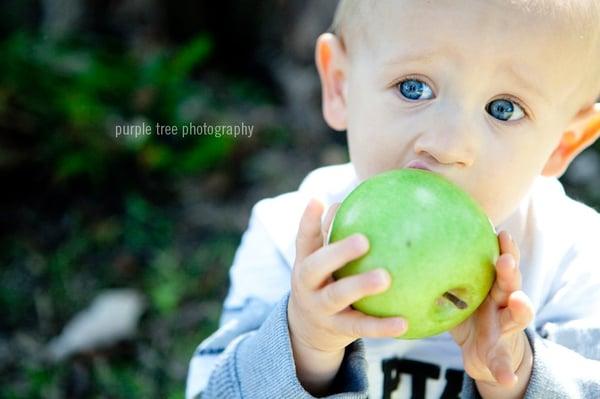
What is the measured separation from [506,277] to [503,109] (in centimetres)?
35

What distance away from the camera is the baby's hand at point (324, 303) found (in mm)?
1483

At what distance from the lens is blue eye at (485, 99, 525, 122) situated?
68.4 inches

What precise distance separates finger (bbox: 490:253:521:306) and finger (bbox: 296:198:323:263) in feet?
1.01

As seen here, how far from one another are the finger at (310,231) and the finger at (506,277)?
31 centimetres

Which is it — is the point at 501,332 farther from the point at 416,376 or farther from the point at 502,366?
the point at 416,376

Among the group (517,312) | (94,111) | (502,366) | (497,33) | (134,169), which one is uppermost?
(497,33)

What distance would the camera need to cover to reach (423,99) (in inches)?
68.7

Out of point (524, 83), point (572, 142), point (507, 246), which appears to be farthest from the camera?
point (572, 142)

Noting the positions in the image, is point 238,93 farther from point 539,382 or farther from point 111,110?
point 539,382

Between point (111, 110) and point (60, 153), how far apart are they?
252 mm

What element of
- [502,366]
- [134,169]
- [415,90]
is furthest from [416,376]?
[134,169]

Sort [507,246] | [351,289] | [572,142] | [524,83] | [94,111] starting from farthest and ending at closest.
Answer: [94,111]
[572,142]
[524,83]
[507,246]
[351,289]

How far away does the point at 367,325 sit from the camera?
1.54 m

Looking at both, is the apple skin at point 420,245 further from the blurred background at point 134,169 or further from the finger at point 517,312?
the blurred background at point 134,169
